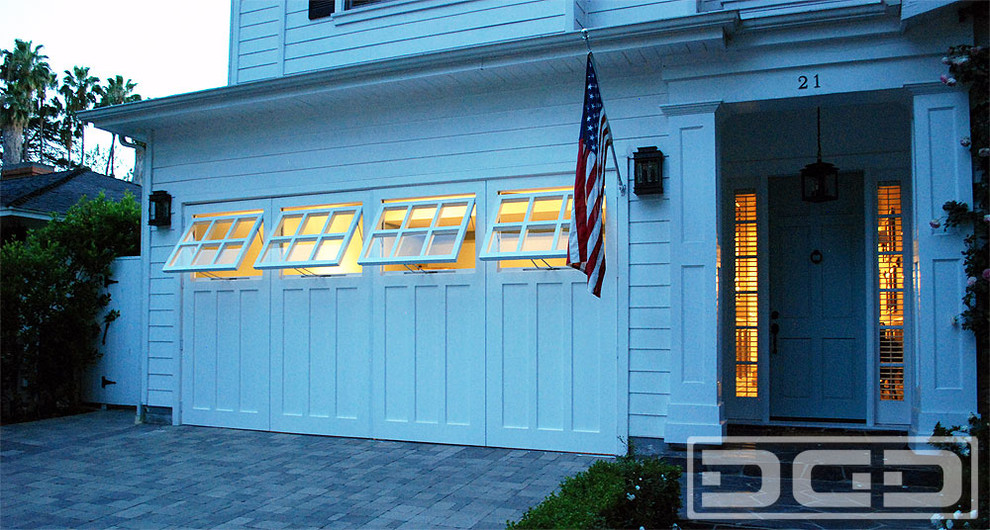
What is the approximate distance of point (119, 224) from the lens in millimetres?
8594

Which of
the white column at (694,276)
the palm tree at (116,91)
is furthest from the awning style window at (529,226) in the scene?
the palm tree at (116,91)

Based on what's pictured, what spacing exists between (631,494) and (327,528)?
1.73 m

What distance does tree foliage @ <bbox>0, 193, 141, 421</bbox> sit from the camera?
294 inches

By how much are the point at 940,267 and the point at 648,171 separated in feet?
6.81

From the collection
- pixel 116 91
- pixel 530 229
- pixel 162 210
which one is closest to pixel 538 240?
pixel 530 229

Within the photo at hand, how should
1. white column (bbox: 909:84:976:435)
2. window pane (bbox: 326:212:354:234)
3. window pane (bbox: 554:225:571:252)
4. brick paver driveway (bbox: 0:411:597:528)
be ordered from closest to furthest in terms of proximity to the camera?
brick paver driveway (bbox: 0:411:597:528) → white column (bbox: 909:84:976:435) → window pane (bbox: 554:225:571:252) → window pane (bbox: 326:212:354:234)

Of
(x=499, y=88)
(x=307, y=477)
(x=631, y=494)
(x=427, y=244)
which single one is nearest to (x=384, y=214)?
(x=427, y=244)

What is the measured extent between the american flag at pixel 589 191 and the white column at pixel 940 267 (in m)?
2.18

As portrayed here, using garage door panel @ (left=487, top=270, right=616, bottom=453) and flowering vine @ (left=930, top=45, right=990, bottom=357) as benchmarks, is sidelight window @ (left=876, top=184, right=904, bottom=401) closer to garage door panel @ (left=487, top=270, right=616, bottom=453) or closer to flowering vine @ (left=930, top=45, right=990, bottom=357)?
flowering vine @ (left=930, top=45, right=990, bottom=357)

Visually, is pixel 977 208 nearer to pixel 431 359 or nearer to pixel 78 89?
pixel 431 359

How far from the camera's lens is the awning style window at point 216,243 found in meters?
6.82

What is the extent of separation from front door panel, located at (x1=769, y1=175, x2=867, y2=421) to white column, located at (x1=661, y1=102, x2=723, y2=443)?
5.16 feet

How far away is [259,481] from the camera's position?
4926 mm

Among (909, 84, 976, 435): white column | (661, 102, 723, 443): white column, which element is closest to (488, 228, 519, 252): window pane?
(661, 102, 723, 443): white column
